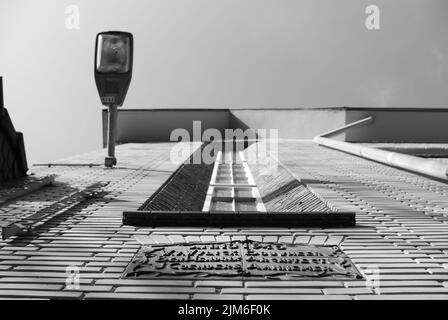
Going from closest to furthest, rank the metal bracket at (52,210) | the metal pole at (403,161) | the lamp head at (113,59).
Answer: the metal bracket at (52,210)
the metal pole at (403,161)
the lamp head at (113,59)

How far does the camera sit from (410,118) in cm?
1489

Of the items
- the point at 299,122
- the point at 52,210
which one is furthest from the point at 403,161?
the point at 299,122

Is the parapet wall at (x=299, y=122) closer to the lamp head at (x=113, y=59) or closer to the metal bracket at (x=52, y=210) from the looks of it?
the lamp head at (x=113, y=59)

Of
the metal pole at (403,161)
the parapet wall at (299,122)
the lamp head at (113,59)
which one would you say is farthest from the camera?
the parapet wall at (299,122)

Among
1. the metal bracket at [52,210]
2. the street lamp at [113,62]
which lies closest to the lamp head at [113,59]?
the street lamp at [113,62]

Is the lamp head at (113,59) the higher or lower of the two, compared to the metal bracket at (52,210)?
higher

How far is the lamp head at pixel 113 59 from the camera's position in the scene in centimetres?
694

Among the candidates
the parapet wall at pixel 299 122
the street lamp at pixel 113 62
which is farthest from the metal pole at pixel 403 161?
the parapet wall at pixel 299 122

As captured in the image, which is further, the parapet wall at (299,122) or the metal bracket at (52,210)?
the parapet wall at (299,122)

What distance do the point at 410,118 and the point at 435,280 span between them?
13.3 metres

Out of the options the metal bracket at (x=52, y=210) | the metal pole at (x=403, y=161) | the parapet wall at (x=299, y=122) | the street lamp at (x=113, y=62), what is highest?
the street lamp at (x=113, y=62)

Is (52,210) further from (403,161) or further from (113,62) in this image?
(403,161)

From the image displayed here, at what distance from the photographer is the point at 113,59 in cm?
696

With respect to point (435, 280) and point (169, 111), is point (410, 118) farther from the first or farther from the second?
point (435, 280)
